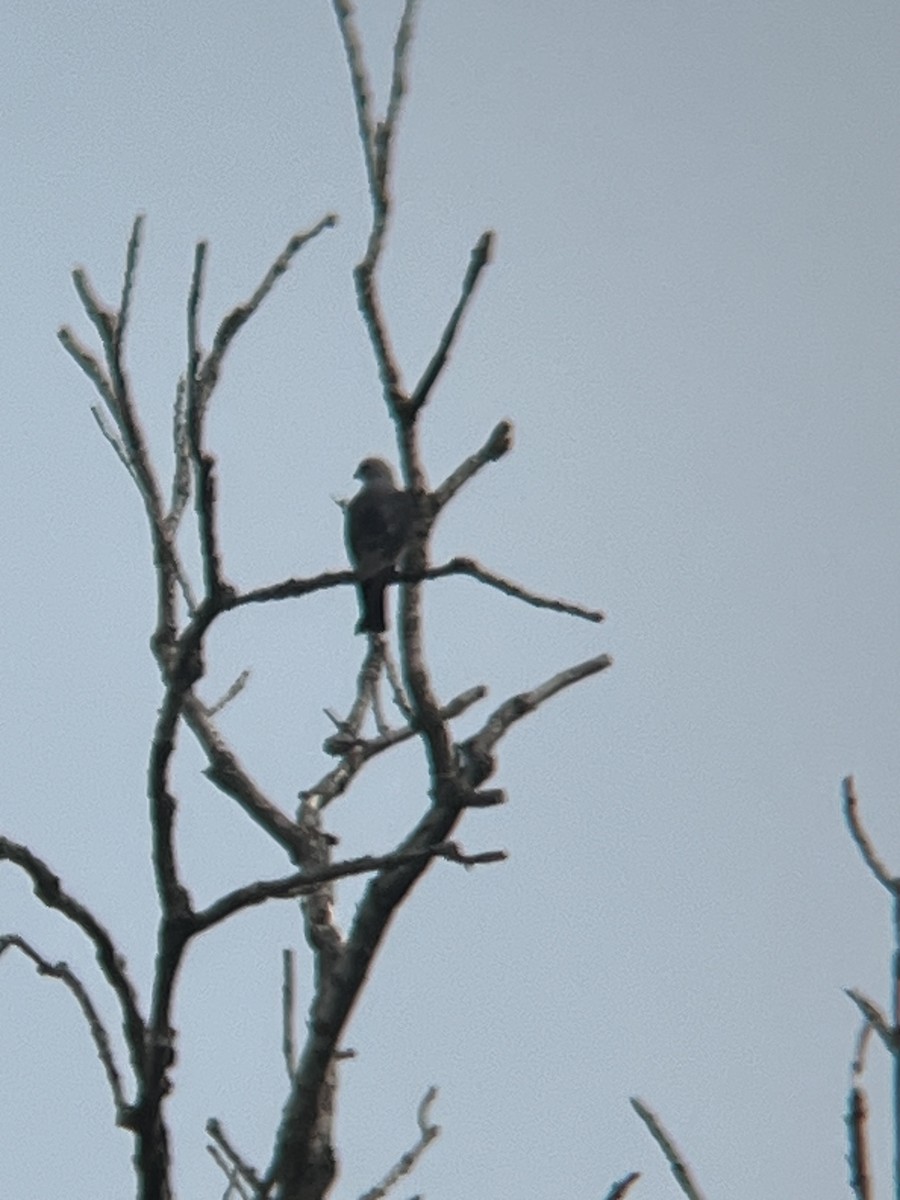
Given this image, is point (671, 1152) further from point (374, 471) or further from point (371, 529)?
→ point (374, 471)

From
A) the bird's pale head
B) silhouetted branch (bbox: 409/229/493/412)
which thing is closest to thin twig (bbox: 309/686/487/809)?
silhouetted branch (bbox: 409/229/493/412)

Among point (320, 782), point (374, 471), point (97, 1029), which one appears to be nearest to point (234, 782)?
point (320, 782)

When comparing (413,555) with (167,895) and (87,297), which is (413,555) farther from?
(167,895)

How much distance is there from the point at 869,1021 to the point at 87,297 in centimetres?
209

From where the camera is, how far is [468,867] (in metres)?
2.93

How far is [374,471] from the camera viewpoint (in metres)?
8.58

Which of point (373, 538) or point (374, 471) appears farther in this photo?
point (374, 471)

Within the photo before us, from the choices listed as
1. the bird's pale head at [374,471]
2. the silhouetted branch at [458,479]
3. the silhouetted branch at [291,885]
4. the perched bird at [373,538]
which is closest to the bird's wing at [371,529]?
the perched bird at [373,538]

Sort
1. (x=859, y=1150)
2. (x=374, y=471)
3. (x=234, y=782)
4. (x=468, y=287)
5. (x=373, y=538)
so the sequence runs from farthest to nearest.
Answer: (x=374, y=471)
(x=373, y=538)
(x=234, y=782)
(x=468, y=287)
(x=859, y=1150)

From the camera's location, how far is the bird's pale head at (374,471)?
835 cm

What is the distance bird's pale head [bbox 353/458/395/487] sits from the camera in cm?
835

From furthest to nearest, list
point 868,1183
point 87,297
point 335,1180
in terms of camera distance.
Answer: point 335,1180 < point 87,297 < point 868,1183

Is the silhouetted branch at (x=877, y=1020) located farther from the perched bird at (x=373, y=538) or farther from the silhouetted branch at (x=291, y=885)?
the perched bird at (x=373, y=538)

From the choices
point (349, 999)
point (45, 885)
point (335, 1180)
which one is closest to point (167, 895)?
point (45, 885)
